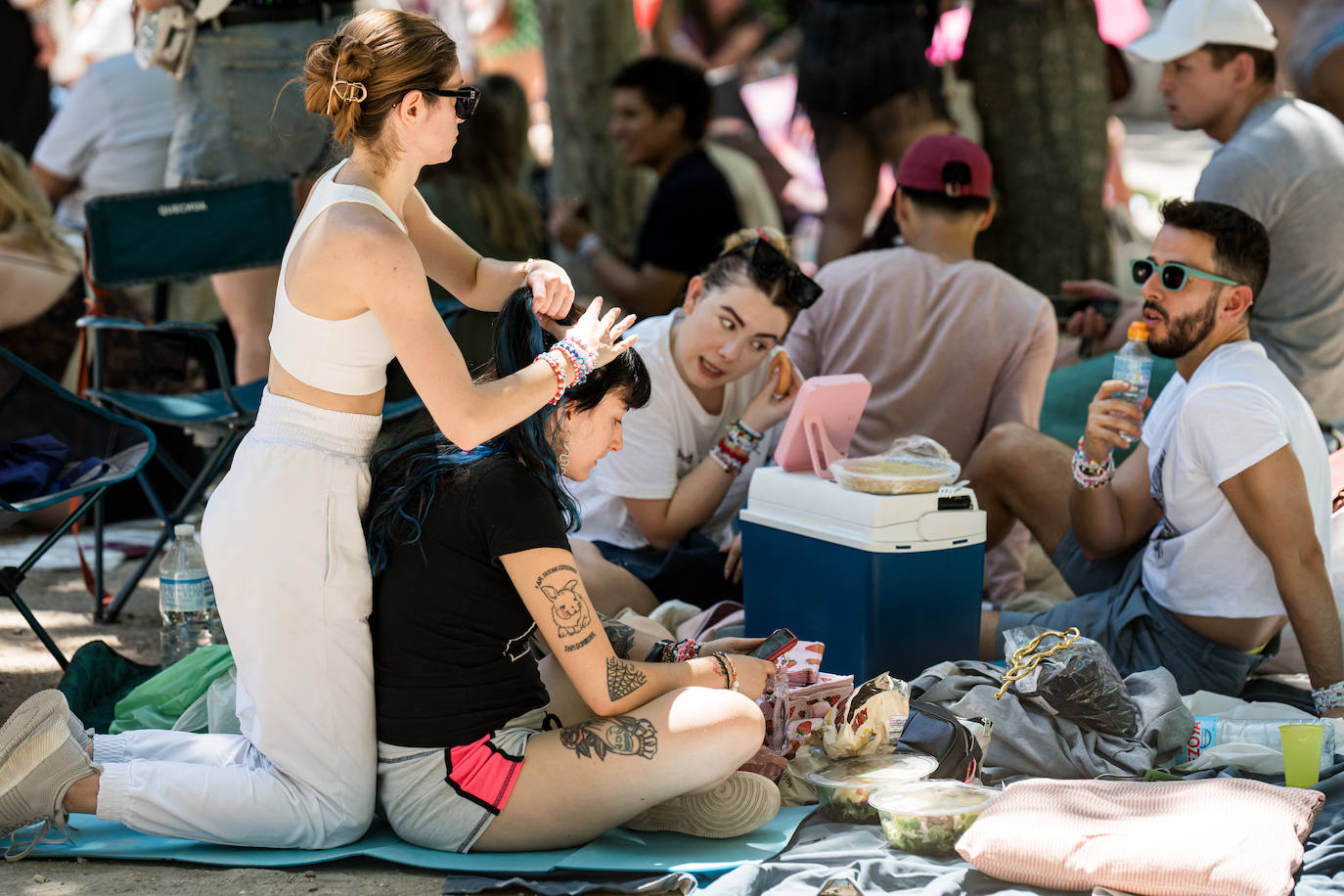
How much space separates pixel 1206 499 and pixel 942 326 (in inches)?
39.5

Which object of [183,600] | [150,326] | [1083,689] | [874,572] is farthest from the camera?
[150,326]

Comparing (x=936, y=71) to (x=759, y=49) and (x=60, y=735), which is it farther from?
(x=759, y=49)

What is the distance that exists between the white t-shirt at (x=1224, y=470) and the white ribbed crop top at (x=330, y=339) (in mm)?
1862

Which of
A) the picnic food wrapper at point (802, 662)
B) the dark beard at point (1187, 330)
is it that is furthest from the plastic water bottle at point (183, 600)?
the dark beard at point (1187, 330)

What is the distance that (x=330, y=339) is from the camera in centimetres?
250

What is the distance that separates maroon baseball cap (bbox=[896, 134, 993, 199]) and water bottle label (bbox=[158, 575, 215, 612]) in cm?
226

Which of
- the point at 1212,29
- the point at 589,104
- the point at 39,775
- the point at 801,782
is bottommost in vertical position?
the point at 801,782

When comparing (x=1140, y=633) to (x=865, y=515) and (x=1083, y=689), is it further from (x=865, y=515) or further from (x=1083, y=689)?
(x=865, y=515)

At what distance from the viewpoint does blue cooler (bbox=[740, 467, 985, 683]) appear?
3.10 meters

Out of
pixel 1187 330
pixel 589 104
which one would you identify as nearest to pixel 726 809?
pixel 1187 330

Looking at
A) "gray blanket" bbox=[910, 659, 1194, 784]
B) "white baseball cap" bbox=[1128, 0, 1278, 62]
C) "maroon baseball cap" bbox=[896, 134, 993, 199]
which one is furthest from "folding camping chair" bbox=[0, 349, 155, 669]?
"white baseball cap" bbox=[1128, 0, 1278, 62]

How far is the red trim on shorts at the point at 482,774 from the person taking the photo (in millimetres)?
2514

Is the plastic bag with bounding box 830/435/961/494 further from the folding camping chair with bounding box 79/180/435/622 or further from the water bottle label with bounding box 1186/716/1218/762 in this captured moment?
the folding camping chair with bounding box 79/180/435/622

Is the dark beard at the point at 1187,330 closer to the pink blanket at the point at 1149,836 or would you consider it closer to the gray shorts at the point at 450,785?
the pink blanket at the point at 1149,836
